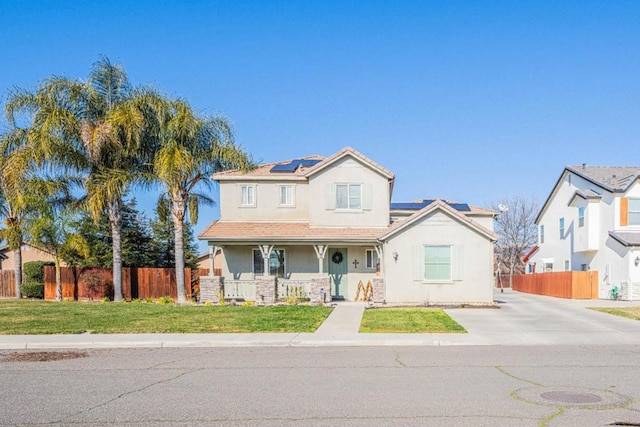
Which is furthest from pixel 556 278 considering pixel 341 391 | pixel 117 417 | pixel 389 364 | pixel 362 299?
pixel 117 417

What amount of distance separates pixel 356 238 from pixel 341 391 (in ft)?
53.9

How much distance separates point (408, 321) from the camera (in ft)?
55.8

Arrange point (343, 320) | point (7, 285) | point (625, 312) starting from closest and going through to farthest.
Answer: point (343, 320) → point (625, 312) → point (7, 285)

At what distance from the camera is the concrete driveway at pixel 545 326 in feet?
44.4

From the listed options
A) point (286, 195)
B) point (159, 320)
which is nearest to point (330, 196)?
point (286, 195)

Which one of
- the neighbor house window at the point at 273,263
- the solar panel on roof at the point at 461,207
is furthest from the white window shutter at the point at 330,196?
the solar panel on roof at the point at 461,207

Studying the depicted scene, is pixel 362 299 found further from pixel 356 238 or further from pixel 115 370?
pixel 115 370

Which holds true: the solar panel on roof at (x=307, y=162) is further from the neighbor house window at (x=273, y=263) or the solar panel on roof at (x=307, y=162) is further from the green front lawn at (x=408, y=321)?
the green front lawn at (x=408, y=321)

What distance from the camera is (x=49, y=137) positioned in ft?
83.6

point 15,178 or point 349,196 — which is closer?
point 15,178

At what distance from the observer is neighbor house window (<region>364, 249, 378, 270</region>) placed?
2619 centimetres

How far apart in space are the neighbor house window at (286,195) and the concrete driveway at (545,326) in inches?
352

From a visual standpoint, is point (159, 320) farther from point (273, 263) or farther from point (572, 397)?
point (572, 397)

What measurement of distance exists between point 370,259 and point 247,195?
631 centimetres
